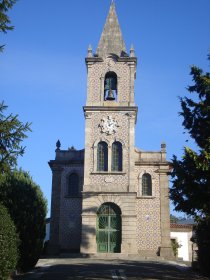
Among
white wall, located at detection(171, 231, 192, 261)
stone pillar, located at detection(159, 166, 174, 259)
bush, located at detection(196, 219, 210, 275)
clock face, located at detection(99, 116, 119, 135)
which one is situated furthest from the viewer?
white wall, located at detection(171, 231, 192, 261)

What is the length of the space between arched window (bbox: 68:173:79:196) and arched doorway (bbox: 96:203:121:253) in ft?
11.8

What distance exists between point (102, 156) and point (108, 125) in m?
2.52

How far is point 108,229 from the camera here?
3003cm

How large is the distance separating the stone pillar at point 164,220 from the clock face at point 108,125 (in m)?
5.03

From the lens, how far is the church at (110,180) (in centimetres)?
3000

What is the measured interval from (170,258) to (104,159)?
8.77 metres

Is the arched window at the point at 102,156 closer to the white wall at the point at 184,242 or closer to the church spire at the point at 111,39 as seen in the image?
the church spire at the point at 111,39

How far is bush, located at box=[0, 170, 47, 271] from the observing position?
18.6 m

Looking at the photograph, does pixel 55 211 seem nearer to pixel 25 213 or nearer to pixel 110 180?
pixel 110 180

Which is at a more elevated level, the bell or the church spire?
the church spire

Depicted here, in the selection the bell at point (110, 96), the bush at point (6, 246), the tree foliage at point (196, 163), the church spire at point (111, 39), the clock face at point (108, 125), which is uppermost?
the church spire at point (111, 39)

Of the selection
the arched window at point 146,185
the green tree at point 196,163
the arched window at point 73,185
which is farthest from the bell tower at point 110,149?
the green tree at point 196,163

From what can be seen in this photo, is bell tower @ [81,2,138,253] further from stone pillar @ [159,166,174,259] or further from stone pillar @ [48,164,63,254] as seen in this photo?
stone pillar @ [48,164,63,254]

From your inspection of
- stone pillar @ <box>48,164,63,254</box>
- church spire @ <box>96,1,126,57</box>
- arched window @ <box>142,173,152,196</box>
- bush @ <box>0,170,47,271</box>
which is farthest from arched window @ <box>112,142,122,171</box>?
bush @ <box>0,170,47,271</box>
